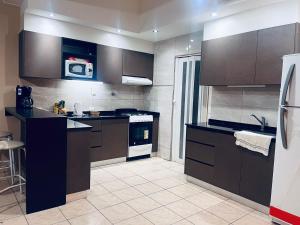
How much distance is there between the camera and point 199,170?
3.21m

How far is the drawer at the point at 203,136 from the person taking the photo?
3.00 m

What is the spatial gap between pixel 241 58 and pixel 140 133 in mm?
2333

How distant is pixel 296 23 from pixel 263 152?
4.71 ft

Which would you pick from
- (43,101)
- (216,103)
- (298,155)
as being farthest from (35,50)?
(298,155)

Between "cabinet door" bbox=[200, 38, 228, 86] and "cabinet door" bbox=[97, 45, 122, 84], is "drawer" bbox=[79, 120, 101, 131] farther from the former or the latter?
"cabinet door" bbox=[200, 38, 228, 86]

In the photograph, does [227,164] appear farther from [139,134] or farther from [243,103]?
[139,134]

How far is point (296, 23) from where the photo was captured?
2.43 m

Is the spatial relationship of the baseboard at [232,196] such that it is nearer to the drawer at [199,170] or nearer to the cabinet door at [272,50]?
the drawer at [199,170]

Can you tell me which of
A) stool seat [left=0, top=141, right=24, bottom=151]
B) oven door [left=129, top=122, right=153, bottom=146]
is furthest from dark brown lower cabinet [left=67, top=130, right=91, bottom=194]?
oven door [left=129, top=122, right=153, bottom=146]

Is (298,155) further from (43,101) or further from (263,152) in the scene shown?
(43,101)

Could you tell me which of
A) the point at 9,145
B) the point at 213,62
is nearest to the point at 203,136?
the point at 213,62

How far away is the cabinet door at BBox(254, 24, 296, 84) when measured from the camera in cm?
248

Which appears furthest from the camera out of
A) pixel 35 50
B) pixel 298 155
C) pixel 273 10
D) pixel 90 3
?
pixel 90 3

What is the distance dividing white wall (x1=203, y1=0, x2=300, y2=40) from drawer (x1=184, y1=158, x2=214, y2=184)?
1876 millimetres
